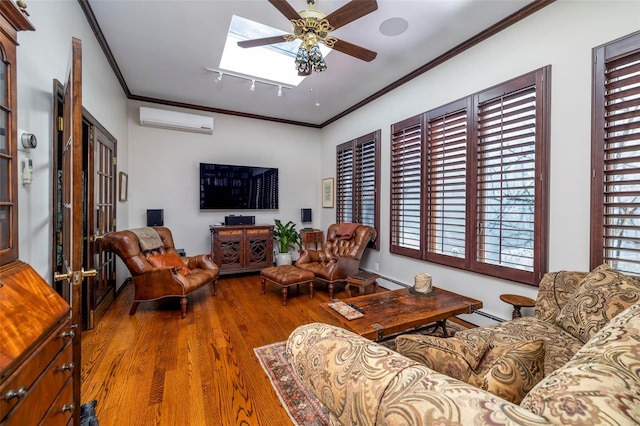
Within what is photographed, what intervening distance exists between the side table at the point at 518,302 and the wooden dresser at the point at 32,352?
2.78 metres

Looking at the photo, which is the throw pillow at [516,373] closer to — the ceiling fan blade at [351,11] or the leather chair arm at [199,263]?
the ceiling fan blade at [351,11]

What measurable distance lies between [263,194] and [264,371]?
3.50 metres

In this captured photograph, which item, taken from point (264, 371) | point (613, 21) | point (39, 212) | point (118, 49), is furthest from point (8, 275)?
point (613, 21)

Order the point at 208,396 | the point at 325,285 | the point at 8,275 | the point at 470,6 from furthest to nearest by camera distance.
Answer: the point at 325,285 < the point at 470,6 < the point at 208,396 < the point at 8,275

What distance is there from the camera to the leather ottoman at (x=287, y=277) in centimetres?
332

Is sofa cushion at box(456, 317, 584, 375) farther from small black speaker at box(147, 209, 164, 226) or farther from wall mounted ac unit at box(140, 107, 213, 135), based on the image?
wall mounted ac unit at box(140, 107, 213, 135)

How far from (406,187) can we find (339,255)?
1.35m

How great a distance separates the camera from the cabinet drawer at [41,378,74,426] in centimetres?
101

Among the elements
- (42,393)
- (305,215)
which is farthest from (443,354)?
(305,215)

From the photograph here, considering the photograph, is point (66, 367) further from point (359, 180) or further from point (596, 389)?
point (359, 180)

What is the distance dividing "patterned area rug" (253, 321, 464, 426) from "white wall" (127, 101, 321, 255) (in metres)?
3.01

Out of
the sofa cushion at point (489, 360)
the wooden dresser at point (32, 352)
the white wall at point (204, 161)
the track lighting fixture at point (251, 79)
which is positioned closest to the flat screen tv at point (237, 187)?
the white wall at point (204, 161)

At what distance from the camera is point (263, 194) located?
507 centimetres

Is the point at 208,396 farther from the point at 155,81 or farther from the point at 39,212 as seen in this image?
the point at 155,81
